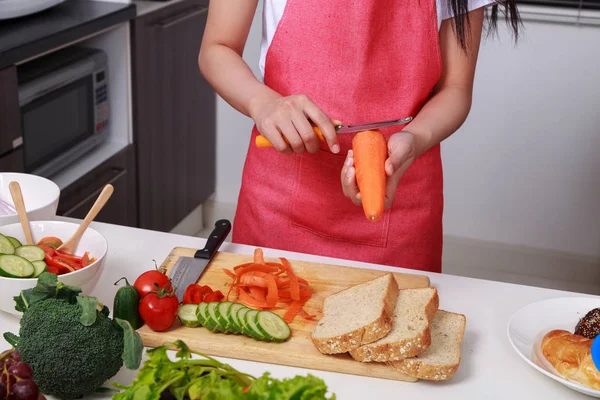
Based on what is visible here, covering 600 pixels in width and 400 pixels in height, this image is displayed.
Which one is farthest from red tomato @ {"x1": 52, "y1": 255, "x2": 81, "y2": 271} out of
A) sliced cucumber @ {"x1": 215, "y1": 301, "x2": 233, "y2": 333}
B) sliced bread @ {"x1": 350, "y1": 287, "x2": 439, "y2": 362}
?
sliced bread @ {"x1": 350, "y1": 287, "x2": 439, "y2": 362}

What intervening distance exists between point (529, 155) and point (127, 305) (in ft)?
8.00

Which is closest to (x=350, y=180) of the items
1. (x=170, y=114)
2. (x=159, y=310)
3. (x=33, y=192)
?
(x=159, y=310)

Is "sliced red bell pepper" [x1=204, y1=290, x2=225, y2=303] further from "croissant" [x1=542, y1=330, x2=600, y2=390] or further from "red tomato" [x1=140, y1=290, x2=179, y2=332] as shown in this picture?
"croissant" [x1=542, y1=330, x2=600, y2=390]

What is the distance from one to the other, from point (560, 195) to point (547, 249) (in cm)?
25

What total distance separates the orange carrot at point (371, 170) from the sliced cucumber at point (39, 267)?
48cm

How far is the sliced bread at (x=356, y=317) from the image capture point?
1.16 meters

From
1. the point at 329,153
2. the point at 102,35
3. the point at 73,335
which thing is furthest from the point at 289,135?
the point at 102,35

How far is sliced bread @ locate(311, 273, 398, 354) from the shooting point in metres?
1.16

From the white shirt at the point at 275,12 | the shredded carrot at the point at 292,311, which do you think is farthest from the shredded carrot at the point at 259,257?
the white shirt at the point at 275,12

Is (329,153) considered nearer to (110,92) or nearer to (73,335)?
(73,335)

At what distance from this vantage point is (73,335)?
3.24 feet

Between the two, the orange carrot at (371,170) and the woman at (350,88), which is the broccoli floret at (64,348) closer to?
the orange carrot at (371,170)

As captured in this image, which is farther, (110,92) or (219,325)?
(110,92)

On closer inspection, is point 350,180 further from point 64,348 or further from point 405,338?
point 64,348
